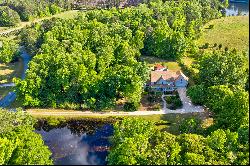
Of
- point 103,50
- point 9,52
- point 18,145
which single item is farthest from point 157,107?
point 9,52

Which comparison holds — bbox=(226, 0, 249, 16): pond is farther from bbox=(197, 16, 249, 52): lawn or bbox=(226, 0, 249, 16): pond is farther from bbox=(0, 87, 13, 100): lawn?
bbox=(0, 87, 13, 100): lawn

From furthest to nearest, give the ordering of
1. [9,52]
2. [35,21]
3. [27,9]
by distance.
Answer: [27,9]
[35,21]
[9,52]

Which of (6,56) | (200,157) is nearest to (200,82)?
(200,157)

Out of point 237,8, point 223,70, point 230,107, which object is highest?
point 237,8

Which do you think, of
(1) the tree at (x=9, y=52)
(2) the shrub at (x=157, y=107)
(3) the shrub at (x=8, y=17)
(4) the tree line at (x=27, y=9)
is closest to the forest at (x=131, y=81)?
(1) the tree at (x=9, y=52)

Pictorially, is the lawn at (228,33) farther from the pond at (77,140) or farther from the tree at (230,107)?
the pond at (77,140)

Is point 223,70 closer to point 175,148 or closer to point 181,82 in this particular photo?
point 181,82

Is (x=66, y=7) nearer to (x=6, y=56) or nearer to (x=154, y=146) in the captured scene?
(x=6, y=56)
